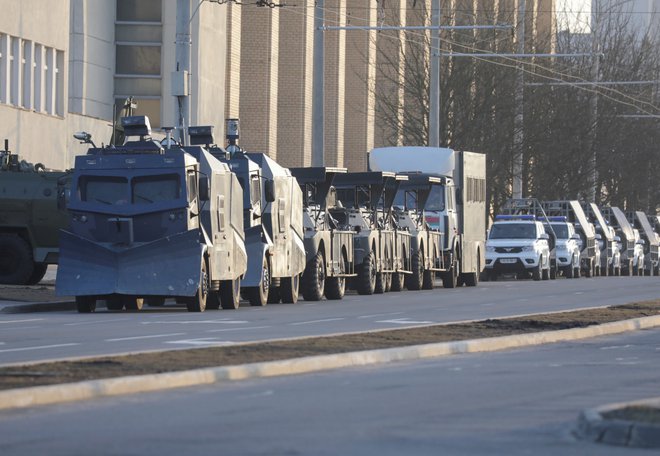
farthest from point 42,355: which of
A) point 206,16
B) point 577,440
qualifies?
point 206,16

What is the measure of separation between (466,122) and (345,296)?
26540 mm

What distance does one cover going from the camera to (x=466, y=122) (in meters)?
65.1

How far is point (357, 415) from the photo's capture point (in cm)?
1278

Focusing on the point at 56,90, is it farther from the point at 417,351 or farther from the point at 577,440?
the point at 577,440

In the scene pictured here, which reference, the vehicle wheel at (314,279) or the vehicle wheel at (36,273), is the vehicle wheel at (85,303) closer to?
the vehicle wheel at (314,279)

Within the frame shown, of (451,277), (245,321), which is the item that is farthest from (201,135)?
(451,277)

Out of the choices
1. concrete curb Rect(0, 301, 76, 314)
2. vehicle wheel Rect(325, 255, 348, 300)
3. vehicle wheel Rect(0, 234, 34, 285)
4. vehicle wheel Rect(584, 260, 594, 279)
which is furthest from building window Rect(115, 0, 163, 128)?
concrete curb Rect(0, 301, 76, 314)

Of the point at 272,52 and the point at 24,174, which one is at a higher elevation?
the point at 272,52

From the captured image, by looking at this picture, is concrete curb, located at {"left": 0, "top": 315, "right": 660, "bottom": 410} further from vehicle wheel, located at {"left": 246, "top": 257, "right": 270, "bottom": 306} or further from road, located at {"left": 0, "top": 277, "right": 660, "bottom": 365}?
vehicle wheel, located at {"left": 246, "top": 257, "right": 270, "bottom": 306}

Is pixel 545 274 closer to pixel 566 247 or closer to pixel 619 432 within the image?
pixel 566 247

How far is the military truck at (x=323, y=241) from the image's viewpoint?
3628 centimetres

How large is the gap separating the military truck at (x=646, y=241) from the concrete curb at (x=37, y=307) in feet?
164

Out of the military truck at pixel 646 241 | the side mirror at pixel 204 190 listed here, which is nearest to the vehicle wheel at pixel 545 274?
the military truck at pixel 646 241

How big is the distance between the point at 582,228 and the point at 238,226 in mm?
35526
